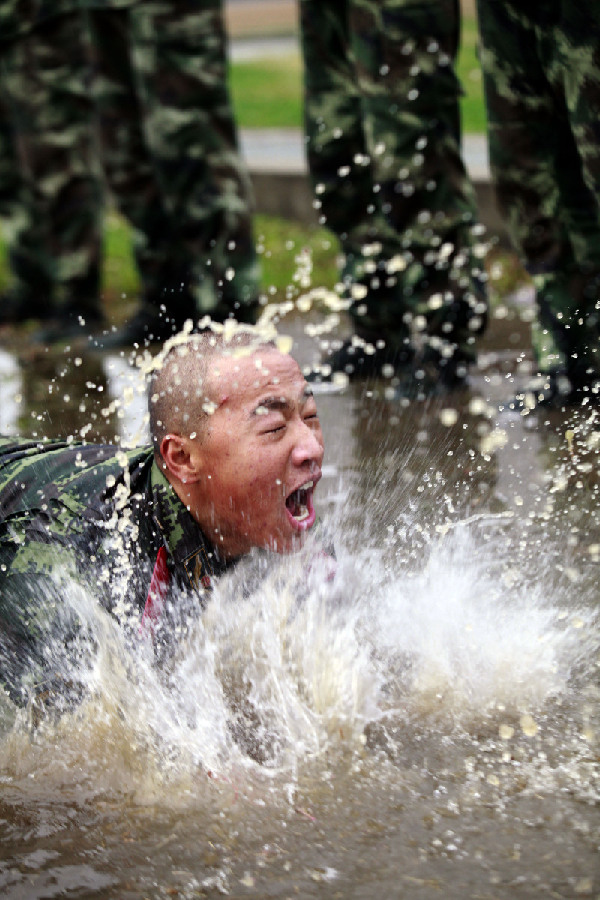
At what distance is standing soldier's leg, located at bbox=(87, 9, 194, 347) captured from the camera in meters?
5.83

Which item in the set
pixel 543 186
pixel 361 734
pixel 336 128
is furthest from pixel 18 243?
pixel 361 734

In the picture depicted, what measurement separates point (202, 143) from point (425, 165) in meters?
1.25

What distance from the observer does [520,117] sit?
4234 millimetres

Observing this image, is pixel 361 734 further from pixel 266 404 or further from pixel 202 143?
pixel 202 143

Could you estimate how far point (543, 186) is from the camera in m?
4.27

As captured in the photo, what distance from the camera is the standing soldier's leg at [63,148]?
6.45m

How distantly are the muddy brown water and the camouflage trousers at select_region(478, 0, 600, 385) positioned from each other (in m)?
0.94

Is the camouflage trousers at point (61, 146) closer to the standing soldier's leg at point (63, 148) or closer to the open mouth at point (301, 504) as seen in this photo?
the standing soldier's leg at point (63, 148)

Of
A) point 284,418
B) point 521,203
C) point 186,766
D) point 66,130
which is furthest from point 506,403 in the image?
point 66,130

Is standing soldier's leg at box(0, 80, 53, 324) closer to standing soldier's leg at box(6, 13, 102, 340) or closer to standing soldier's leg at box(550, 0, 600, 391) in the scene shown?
standing soldier's leg at box(6, 13, 102, 340)

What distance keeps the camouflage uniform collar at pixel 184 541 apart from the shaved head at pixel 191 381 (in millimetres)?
107

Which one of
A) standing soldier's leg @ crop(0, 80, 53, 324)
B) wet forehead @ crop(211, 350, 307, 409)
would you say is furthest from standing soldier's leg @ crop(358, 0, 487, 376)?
standing soldier's leg @ crop(0, 80, 53, 324)

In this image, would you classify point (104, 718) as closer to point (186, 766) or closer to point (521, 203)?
point (186, 766)

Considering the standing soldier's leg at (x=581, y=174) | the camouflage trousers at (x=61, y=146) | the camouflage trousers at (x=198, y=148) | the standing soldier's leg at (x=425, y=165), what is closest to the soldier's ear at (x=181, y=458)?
the standing soldier's leg at (x=581, y=174)
